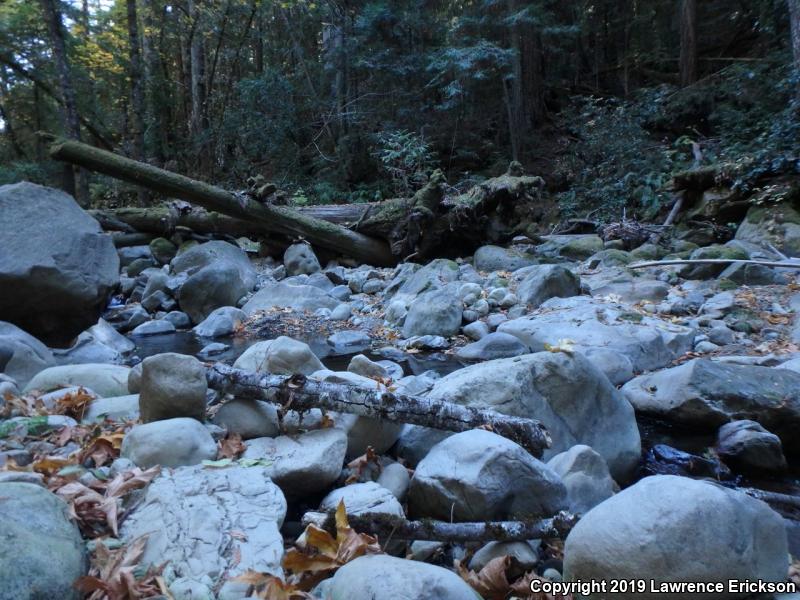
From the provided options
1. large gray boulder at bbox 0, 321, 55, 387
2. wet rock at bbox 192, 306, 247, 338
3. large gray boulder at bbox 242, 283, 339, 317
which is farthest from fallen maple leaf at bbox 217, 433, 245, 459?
large gray boulder at bbox 242, 283, 339, 317

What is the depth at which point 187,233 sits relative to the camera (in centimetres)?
1117

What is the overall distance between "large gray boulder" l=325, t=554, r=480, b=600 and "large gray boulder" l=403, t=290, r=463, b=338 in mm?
4969

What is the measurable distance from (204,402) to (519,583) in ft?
5.86

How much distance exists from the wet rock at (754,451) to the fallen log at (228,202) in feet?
24.5

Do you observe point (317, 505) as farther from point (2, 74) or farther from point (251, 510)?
point (2, 74)

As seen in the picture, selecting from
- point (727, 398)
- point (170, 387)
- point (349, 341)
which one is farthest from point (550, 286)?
point (170, 387)

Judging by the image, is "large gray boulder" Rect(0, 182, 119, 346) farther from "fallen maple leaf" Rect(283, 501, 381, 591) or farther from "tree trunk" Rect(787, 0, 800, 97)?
"tree trunk" Rect(787, 0, 800, 97)

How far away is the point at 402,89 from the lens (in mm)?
15047

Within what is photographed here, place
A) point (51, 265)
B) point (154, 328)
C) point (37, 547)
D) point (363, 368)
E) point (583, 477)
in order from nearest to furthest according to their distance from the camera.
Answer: point (37, 547) < point (583, 477) < point (363, 368) < point (51, 265) < point (154, 328)

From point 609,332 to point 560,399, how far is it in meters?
2.40

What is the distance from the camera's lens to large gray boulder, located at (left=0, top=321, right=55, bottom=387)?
4398mm

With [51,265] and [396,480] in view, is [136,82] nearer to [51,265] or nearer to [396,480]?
[51,265]

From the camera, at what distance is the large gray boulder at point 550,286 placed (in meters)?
7.32

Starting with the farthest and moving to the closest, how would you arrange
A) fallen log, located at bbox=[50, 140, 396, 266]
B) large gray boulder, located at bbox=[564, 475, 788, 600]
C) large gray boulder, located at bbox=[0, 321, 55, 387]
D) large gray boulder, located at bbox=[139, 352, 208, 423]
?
fallen log, located at bbox=[50, 140, 396, 266] < large gray boulder, located at bbox=[0, 321, 55, 387] < large gray boulder, located at bbox=[139, 352, 208, 423] < large gray boulder, located at bbox=[564, 475, 788, 600]
